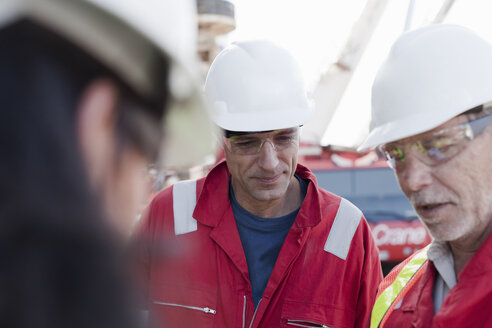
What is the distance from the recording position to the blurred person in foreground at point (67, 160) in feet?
1.82

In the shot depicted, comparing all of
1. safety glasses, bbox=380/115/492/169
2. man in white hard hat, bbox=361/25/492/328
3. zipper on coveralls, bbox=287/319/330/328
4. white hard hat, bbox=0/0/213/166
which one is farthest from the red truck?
white hard hat, bbox=0/0/213/166

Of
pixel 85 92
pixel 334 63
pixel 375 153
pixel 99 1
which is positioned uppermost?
pixel 334 63

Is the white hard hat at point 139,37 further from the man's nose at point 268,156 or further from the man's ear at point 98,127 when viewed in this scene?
the man's nose at point 268,156

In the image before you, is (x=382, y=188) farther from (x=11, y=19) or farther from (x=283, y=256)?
(x=11, y=19)

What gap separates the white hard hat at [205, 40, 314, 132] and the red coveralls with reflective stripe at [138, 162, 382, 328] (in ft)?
1.32

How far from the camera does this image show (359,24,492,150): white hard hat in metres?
1.62

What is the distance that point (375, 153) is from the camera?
24.6ft

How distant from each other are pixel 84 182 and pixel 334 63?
1235 centimetres

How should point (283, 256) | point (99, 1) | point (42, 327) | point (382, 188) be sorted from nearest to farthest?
point (42, 327), point (99, 1), point (283, 256), point (382, 188)

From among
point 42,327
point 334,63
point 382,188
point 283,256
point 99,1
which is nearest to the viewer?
point 42,327

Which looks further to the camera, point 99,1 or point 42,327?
point 99,1

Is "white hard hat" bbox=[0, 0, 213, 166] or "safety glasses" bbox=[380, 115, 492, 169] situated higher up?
"white hard hat" bbox=[0, 0, 213, 166]

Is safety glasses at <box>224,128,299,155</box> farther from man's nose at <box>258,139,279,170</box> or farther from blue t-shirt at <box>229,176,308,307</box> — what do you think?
blue t-shirt at <box>229,176,308,307</box>

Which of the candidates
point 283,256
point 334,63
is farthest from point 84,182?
point 334,63
